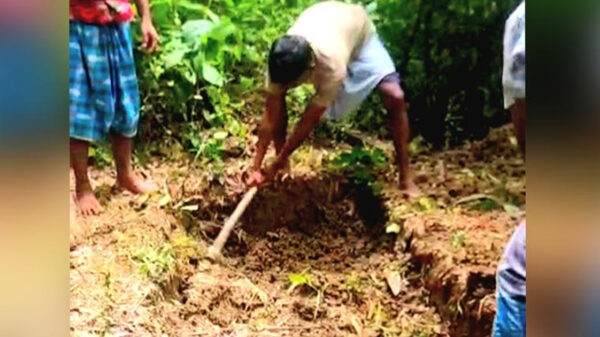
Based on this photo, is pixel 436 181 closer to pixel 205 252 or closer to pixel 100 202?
pixel 205 252

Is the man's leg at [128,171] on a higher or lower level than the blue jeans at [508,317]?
higher

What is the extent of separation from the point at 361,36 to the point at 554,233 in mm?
448

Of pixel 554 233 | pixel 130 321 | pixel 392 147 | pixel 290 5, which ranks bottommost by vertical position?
pixel 130 321

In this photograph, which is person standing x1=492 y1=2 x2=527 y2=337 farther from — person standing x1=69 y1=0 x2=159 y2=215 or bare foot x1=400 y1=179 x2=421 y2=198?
person standing x1=69 y1=0 x2=159 y2=215

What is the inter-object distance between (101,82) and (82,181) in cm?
17

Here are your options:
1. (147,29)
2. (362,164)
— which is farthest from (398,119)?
(147,29)

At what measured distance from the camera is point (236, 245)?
5.33 ft

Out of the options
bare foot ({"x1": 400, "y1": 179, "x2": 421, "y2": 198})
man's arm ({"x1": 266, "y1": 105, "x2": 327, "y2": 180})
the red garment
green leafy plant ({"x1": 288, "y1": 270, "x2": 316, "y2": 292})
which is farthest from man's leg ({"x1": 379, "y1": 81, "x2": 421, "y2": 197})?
the red garment

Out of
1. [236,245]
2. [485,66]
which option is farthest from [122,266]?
[485,66]

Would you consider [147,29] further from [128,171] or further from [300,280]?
[300,280]

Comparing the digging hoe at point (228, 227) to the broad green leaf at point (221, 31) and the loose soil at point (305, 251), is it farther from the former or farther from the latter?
the broad green leaf at point (221, 31)

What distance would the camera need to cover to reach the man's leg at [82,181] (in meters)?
1.60

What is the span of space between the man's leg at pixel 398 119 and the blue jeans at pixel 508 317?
0.22m

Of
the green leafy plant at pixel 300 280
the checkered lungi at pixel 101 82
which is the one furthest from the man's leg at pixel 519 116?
the checkered lungi at pixel 101 82
